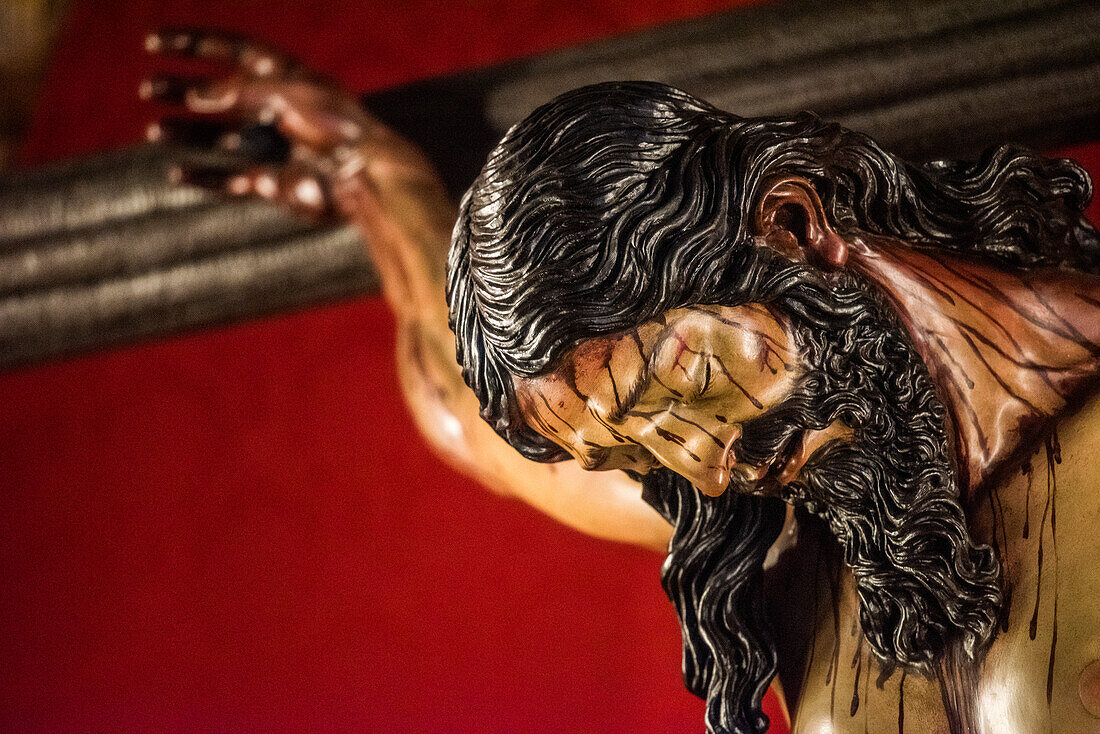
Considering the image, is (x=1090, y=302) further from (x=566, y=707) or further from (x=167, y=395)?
(x=167, y=395)

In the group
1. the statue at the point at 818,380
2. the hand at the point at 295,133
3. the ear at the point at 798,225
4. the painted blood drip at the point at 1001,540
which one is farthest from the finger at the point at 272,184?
the painted blood drip at the point at 1001,540

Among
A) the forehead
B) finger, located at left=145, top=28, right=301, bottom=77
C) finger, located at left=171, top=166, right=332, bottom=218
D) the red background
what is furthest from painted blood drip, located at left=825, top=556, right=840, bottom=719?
finger, located at left=145, top=28, right=301, bottom=77

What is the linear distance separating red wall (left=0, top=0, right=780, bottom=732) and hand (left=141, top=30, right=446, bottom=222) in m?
0.50

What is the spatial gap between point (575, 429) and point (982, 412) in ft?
1.01

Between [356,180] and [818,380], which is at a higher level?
[818,380]

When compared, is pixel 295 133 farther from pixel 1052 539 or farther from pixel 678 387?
pixel 1052 539

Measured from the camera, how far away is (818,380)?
2.91 ft

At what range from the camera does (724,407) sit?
2.85 feet

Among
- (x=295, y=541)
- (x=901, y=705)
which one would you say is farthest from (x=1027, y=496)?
(x=295, y=541)

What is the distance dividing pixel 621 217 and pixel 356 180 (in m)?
0.75

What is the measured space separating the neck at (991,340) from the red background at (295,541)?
0.76 meters

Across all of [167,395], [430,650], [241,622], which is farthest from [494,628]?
[167,395]

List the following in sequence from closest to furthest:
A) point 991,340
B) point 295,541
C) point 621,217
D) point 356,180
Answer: point 621,217
point 991,340
point 356,180
point 295,541

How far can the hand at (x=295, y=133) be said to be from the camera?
60.0 inches
